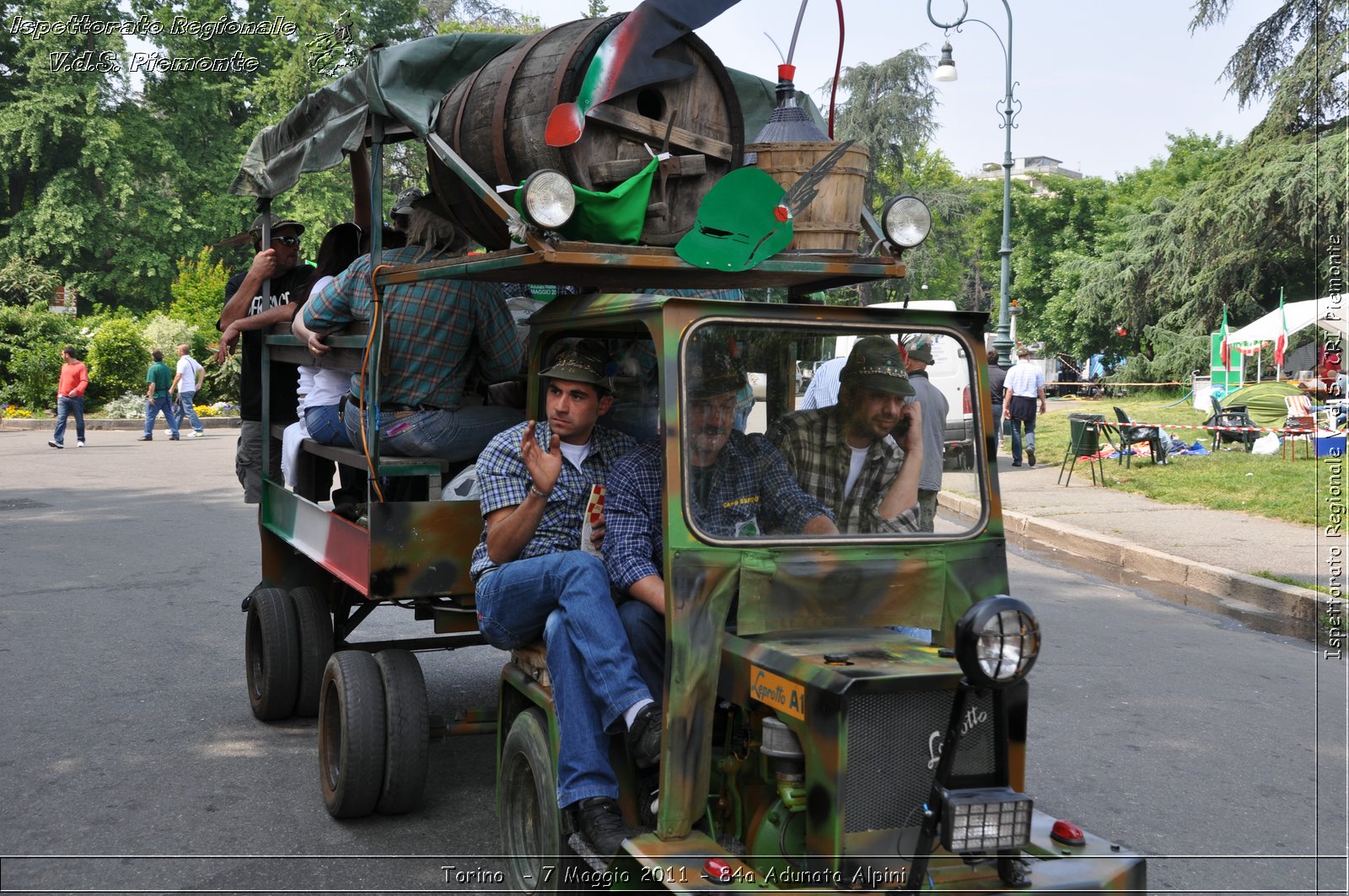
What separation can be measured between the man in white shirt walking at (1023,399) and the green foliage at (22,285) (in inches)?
1022

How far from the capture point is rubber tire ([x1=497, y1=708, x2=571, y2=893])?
3479mm

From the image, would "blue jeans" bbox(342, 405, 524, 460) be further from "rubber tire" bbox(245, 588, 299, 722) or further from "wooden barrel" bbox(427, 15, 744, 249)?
"rubber tire" bbox(245, 588, 299, 722)

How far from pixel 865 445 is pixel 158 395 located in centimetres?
2192

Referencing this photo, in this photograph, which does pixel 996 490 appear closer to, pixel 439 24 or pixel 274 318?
pixel 274 318

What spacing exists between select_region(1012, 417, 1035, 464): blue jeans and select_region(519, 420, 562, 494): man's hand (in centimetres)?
1566

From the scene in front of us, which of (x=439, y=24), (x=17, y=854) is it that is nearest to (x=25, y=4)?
(x=439, y=24)

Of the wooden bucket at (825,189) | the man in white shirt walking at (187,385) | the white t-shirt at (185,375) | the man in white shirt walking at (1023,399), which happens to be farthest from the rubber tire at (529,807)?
the white t-shirt at (185,375)

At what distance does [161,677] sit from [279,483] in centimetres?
128

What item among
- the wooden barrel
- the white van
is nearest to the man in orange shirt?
the wooden barrel

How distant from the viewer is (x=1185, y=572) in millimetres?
10125

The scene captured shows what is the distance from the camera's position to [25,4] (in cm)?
3666

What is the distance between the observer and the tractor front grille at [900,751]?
2834 mm

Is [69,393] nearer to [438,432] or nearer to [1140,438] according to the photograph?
[1140,438]

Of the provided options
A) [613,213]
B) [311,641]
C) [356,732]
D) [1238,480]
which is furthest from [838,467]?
[1238,480]
